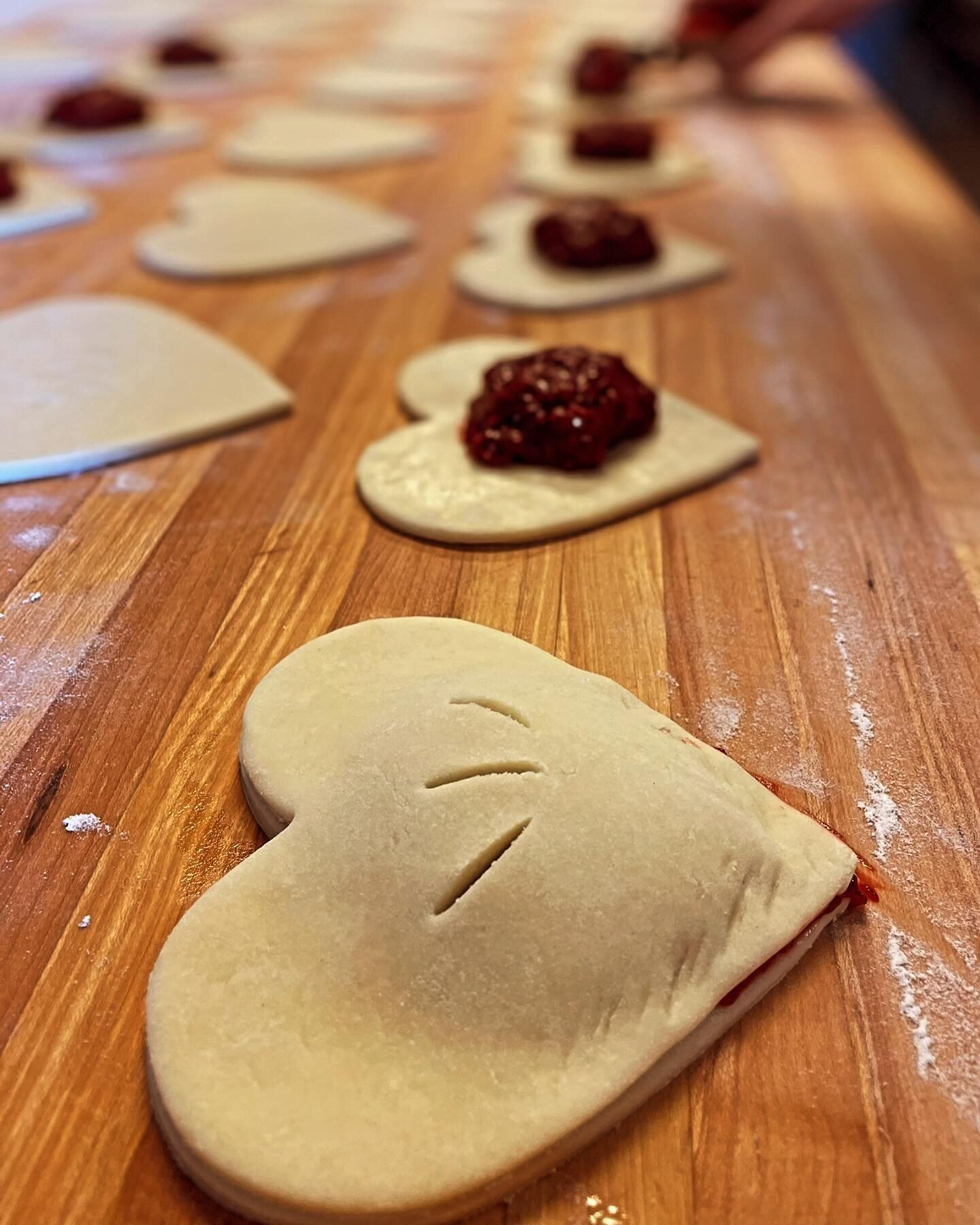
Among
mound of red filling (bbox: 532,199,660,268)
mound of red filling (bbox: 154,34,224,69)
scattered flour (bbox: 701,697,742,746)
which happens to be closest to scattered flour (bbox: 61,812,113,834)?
scattered flour (bbox: 701,697,742,746)

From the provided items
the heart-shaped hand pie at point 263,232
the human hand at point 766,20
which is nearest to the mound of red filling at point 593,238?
the heart-shaped hand pie at point 263,232

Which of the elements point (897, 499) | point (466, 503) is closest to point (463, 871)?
point (466, 503)

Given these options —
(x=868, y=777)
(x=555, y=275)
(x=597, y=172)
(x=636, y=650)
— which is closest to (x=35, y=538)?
(x=636, y=650)

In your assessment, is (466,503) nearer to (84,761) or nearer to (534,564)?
(534,564)

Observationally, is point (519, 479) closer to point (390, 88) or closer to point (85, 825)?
point (85, 825)

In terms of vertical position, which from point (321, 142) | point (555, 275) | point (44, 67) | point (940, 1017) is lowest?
point (940, 1017)

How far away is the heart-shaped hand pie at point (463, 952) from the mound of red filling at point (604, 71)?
405 cm

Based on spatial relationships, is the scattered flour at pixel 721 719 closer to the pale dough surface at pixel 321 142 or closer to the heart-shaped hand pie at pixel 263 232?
the heart-shaped hand pie at pixel 263 232

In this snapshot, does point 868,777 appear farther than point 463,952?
Yes

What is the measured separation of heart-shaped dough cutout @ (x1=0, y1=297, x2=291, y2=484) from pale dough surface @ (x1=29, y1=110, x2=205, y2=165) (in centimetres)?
156

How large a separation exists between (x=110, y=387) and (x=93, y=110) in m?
2.20

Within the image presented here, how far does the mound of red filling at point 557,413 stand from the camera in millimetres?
1874

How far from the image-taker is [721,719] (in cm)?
147

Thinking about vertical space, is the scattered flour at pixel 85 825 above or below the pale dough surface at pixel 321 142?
below
